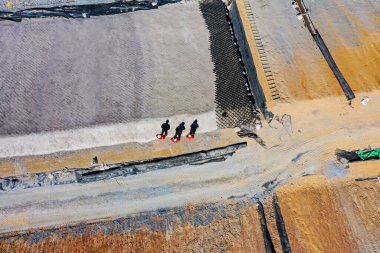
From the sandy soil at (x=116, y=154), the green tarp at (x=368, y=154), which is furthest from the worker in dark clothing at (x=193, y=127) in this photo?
the green tarp at (x=368, y=154)

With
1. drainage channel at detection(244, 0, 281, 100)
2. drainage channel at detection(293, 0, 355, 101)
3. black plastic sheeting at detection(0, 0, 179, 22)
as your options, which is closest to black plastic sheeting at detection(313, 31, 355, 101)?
drainage channel at detection(293, 0, 355, 101)

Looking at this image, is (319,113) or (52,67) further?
(52,67)

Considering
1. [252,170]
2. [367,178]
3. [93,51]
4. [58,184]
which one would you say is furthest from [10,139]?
[367,178]

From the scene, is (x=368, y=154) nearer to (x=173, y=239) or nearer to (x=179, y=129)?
(x=179, y=129)

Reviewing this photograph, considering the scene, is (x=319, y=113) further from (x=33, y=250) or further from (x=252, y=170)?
(x=33, y=250)

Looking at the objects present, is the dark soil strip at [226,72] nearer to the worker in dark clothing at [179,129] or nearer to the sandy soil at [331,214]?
the worker in dark clothing at [179,129]

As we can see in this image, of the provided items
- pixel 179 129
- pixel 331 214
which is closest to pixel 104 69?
pixel 179 129
